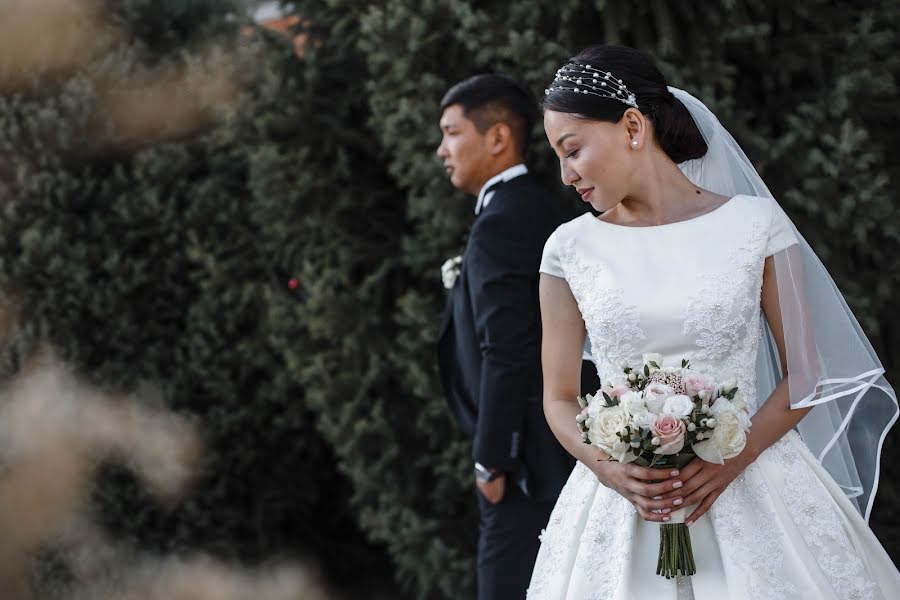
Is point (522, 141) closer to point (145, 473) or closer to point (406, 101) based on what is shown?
point (406, 101)

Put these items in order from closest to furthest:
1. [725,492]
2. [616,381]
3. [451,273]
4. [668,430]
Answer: [668,430] < [616,381] < [725,492] < [451,273]

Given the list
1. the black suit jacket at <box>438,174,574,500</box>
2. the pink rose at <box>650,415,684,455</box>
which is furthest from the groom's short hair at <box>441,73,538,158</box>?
the pink rose at <box>650,415,684,455</box>

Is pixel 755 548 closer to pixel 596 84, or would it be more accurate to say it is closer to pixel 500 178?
pixel 596 84

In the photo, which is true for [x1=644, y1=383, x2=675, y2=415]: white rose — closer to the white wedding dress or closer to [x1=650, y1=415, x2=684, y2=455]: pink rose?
[x1=650, y1=415, x2=684, y2=455]: pink rose

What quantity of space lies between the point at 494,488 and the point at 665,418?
4.69 ft

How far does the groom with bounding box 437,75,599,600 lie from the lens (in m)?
3.60

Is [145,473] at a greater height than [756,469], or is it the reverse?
[145,473]

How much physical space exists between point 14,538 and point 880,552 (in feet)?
Answer: 14.7

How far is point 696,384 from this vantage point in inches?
94.9

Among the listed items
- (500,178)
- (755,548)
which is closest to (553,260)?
(755,548)

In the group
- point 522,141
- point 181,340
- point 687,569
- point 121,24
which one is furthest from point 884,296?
point 121,24

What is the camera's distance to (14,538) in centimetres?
556

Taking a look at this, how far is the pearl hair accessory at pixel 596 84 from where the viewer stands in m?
2.72

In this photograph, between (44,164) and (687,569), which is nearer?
(687,569)
